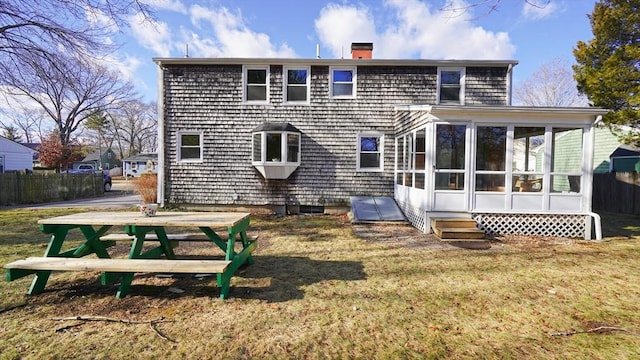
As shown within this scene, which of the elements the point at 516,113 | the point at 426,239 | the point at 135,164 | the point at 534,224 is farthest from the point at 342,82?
the point at 135,164

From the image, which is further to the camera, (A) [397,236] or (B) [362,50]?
(B) [362,50]

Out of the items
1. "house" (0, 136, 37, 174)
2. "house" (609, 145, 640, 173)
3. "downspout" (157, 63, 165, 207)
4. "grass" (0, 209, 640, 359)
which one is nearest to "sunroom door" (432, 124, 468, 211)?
"grass" (0, 209, 640, 359)

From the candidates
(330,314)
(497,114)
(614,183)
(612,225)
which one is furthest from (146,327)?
(614,183)

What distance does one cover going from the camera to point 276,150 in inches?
394

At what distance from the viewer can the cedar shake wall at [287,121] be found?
33.6ft

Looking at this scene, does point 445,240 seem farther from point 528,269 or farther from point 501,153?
point 501,153

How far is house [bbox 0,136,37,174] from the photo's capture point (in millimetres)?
20733

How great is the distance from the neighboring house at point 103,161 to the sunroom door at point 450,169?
5200cm

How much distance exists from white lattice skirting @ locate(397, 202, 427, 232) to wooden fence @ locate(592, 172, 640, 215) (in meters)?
9.18

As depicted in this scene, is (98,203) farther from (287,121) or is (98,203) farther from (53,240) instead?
(53,240)

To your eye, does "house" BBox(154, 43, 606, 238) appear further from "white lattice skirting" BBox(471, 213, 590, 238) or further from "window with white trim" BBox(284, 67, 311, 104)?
"white lattice skirting" BBox(471, 213, 590, 238)

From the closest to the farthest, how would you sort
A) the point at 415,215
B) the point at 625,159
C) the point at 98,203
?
the point at 415,215 → the point at 98,203 → the point at 625,159

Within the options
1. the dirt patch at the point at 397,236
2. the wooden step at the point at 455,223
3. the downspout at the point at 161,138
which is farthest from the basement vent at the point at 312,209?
the downspout at the point at 161,138

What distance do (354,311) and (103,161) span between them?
54496mm
